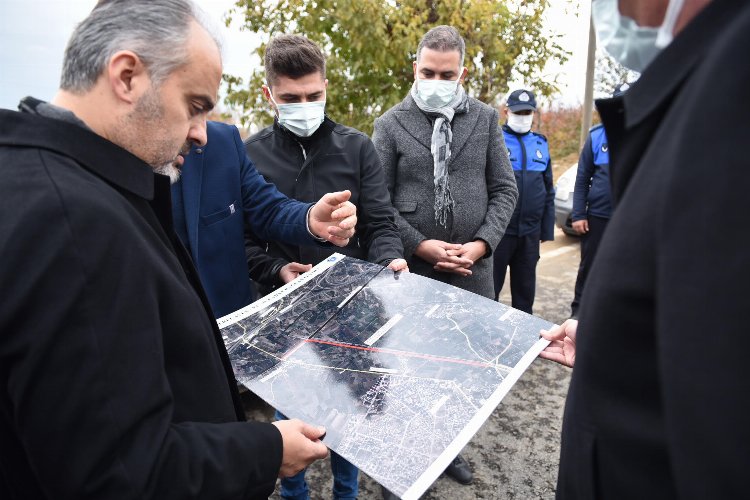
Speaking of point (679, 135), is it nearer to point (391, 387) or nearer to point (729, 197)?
point (729, 197)

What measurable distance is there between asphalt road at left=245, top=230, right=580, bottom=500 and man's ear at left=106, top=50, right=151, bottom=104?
210 cm

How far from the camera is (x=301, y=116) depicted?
224cm

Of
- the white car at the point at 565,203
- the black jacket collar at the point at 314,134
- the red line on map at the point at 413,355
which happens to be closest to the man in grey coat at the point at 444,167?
the black jacket collar at the point at 314,134

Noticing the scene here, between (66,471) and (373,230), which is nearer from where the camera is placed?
(66,471)

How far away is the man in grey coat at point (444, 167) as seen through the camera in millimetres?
2596

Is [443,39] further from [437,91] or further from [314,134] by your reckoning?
[314,134]

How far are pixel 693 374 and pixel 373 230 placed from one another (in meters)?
1.83

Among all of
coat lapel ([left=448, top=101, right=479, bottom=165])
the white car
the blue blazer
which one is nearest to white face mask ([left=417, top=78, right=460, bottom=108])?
coat lapel ([left=448, top=101, right=479, bottom=165])

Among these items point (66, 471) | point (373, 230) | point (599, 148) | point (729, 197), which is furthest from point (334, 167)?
point (599, 148)

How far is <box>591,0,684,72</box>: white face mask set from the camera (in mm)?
754

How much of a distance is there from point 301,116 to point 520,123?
230cm

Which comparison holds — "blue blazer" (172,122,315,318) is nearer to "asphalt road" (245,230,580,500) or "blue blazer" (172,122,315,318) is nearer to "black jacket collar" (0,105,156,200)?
"black jacket collar" (0,105,156,200)

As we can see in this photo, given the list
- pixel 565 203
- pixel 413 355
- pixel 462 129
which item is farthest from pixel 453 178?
pixel 565 203

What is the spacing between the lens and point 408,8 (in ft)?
15.1
